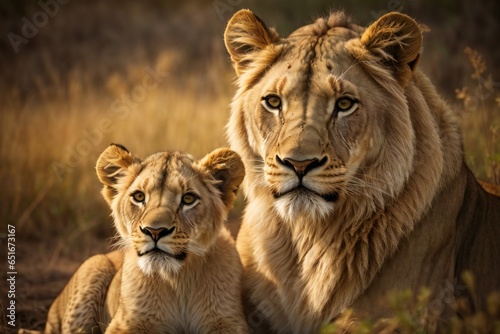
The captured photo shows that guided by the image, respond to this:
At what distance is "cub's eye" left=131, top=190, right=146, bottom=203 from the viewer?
15.5ft

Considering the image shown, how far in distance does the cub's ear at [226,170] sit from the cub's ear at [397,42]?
94 centimetres

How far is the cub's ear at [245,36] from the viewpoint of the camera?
4855 millimetres

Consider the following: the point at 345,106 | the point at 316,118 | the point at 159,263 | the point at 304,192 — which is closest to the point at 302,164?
the point at 304,192

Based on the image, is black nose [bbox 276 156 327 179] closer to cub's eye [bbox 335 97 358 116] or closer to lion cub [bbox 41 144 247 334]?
cub's eye [bbox 335 97 358 116]

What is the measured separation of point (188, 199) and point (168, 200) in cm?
14

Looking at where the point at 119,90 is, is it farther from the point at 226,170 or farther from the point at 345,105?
the point at 345,105

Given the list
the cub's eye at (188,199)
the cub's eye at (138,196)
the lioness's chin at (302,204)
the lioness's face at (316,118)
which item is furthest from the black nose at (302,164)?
the cub's eye at (138,196)

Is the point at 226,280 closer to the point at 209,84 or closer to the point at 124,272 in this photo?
the point at 124,272

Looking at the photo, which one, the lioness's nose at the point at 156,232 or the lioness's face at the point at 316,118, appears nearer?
the lioness's face at the point at 316,118

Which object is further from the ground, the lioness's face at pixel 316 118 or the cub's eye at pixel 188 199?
the lioness's face at pixel 316 118

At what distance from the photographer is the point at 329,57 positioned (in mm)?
4594

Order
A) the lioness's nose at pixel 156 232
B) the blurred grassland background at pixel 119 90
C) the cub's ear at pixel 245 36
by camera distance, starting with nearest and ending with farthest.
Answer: the lioness's nose at pixel 156 232, the cub's ear at pixel 245 36, the blurred grassland background at pixel 119 90

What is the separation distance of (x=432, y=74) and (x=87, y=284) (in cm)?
791

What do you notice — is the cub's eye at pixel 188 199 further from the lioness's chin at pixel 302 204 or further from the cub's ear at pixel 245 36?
the cub's ear at pixel 245 36
